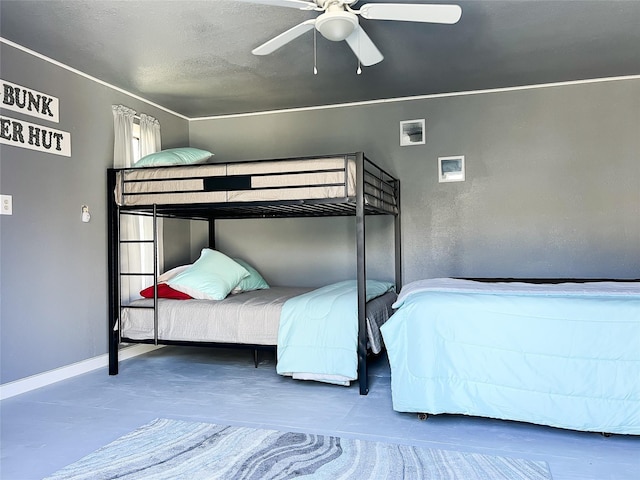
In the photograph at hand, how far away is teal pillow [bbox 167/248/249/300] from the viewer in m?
3.87

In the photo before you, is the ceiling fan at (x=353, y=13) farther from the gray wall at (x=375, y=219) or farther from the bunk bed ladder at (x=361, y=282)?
the gray wall at (x=375, y=219)

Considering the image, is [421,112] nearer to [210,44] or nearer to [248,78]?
[248,78]

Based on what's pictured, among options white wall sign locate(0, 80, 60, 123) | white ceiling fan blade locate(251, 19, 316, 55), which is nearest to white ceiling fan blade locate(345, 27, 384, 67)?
white ceiling fan blade locate(251, 19, 316, 55)

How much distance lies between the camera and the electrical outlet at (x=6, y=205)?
124 inches

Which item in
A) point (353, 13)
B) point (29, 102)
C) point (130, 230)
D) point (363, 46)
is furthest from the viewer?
point (130, 230)

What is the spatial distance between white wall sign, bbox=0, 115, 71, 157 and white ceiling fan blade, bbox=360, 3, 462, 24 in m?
2.54

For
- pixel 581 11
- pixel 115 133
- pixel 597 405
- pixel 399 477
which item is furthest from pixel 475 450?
pixel 115 133

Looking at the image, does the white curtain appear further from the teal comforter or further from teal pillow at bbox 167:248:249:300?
the teal comforter

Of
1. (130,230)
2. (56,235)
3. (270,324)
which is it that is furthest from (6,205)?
(270,324)

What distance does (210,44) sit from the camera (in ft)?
10.9

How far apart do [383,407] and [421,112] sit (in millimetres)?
3058

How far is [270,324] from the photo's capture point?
11.3ft

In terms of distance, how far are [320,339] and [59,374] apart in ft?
6.71

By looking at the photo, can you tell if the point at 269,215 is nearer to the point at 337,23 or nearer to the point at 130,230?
the point at 130,230
